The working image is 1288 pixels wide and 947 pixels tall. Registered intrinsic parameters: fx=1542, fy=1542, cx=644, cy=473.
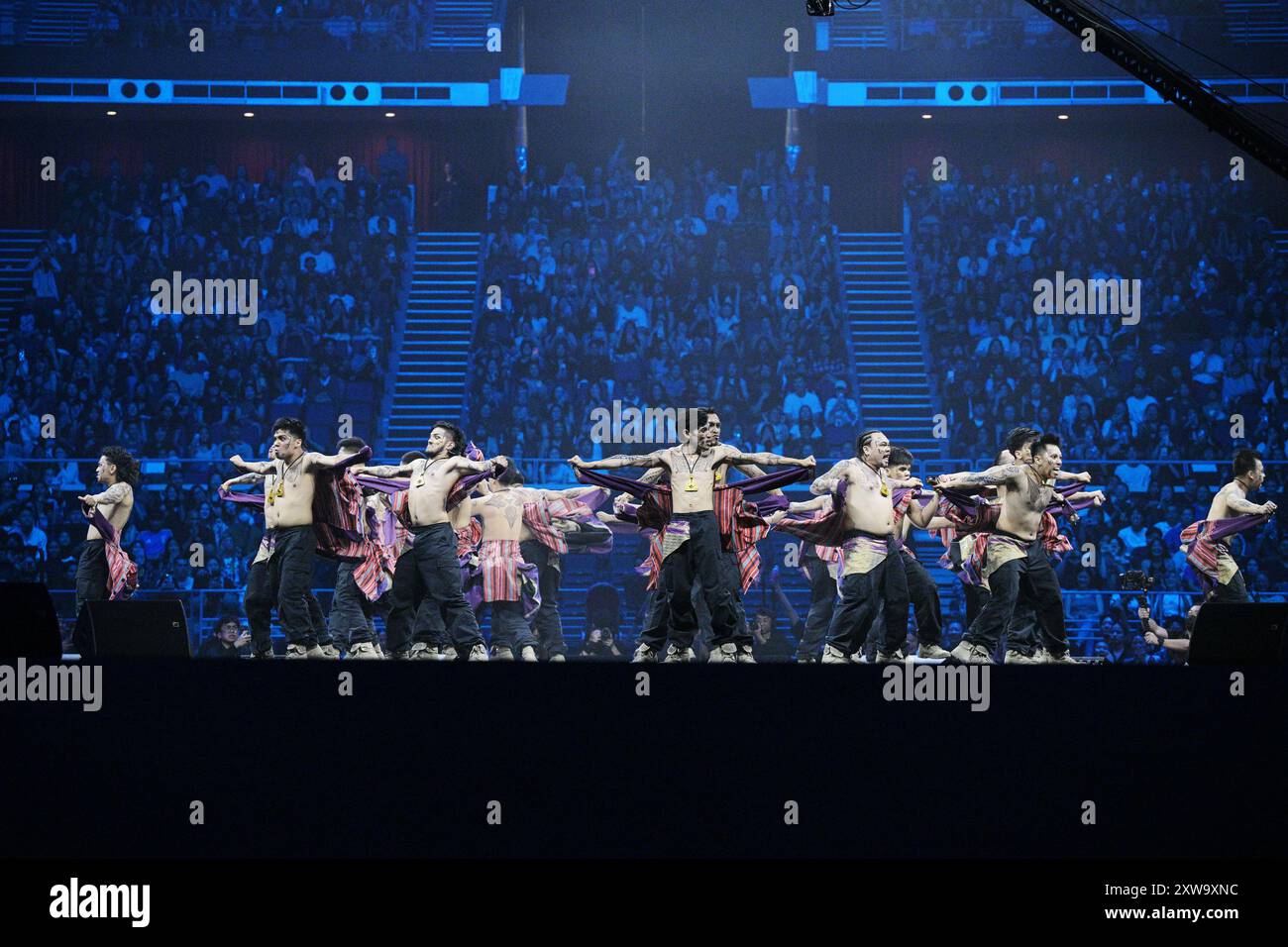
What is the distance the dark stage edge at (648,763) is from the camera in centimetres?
583

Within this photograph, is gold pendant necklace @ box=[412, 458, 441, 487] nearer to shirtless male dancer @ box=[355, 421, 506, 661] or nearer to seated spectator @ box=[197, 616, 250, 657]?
shirtless male dancer @ box=[355, 421, 506, 661]

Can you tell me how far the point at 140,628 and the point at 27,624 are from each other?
174cm

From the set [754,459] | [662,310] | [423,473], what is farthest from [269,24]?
[754,459]

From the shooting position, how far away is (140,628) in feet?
27.4

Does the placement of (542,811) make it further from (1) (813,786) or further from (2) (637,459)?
(2) (637,459)

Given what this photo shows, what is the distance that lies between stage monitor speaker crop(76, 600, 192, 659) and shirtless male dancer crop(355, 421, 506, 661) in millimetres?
1942

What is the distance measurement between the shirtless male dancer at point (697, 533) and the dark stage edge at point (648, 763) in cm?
375

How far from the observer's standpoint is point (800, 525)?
10.8 m

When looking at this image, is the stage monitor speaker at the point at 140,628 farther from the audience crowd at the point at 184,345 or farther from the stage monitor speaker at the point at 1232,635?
the audience crowd at the point at 184,345

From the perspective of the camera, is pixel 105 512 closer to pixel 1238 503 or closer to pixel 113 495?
pixel 113 495

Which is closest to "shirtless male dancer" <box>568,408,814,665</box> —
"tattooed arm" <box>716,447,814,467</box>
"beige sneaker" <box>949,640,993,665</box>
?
"tattooed arm" <box>716,447,814,467</box>

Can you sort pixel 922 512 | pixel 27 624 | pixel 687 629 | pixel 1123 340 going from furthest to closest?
pixel 1123 340
pixel 922 512
pixel 687 629
pixel 27 624

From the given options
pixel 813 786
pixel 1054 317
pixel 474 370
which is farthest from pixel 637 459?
pixel 1054 317

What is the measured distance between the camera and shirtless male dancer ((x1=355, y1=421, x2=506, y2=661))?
9.95 meters
